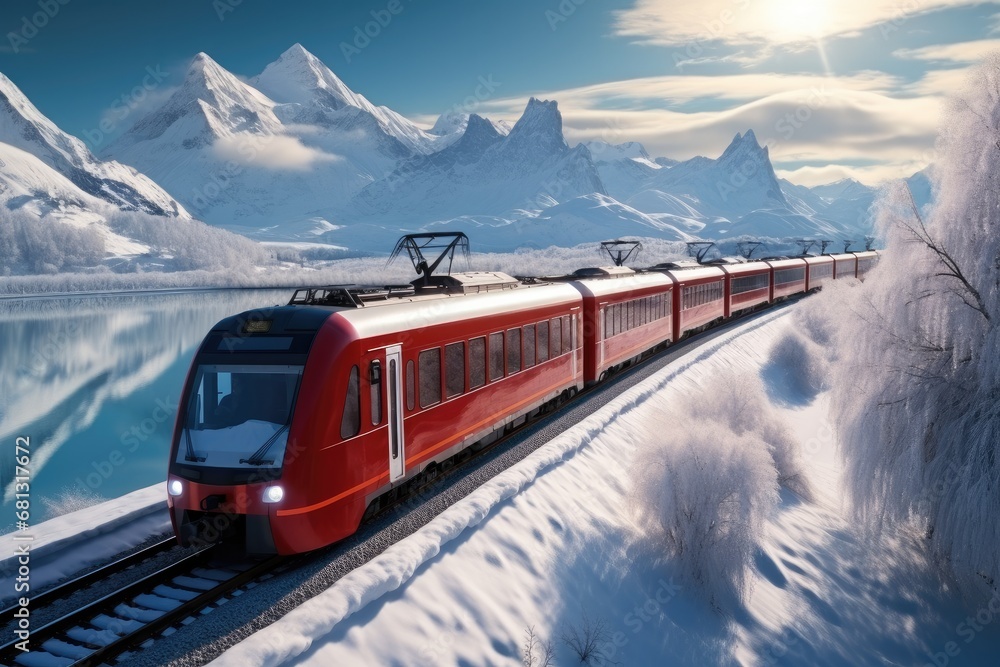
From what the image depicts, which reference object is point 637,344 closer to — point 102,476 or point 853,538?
point 853,538

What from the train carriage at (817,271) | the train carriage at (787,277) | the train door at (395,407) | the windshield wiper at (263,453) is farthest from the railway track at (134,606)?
the train carriage at (817,271)

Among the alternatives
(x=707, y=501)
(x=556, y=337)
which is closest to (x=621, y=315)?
(x=556, y=337)

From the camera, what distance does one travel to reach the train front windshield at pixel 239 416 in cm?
847

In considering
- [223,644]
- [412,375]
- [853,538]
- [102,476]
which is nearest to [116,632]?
[223,644]

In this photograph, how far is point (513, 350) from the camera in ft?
46.1

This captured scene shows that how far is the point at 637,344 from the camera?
2362 centimetres

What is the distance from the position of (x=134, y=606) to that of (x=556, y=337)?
33.9 feet

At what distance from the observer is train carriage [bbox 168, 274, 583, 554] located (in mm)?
8391

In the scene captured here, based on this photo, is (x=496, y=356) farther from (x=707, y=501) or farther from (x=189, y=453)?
(x=189, y=453)

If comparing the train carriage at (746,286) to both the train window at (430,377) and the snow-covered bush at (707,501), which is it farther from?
the train window at (430,377)

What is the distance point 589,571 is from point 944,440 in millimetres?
6425

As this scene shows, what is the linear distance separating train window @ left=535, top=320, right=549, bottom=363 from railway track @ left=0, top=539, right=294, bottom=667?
24.8 ft

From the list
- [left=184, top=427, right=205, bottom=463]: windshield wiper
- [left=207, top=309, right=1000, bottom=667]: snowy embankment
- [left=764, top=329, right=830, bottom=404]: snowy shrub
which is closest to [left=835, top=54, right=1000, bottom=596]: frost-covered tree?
[left=207, top=309, right=1000, bottom=667]: snowy embankment

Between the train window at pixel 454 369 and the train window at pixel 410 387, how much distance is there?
995mm
